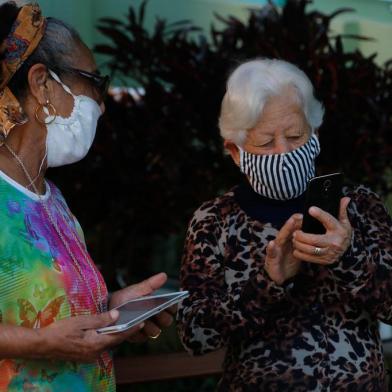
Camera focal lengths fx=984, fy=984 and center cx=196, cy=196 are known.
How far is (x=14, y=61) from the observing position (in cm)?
261

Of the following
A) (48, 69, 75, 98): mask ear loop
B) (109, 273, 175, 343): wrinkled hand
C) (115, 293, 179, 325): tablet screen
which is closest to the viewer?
(115, 293, 179, 325): tablet screen

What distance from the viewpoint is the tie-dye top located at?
97.7 inches

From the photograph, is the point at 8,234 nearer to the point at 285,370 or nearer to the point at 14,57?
the point at 14,57

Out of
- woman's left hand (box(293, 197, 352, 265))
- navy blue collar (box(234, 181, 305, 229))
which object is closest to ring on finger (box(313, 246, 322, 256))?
woman's left hand (box(293, 197, 352, 265))

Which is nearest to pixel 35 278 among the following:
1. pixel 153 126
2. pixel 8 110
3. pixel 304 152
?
pixel 8 110

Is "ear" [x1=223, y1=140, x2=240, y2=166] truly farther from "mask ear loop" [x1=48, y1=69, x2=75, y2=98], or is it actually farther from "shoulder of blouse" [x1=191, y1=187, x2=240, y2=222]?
"mask ear loop" [x1=48, y1=69, x2=75, y2=98]

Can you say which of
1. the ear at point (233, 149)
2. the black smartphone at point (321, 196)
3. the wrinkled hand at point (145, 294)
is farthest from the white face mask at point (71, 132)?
the black smartphone at point (321, 196)

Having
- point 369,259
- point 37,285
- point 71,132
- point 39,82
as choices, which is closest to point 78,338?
point 37,285

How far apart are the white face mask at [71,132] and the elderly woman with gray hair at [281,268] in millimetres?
511

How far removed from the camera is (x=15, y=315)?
2.47 meters

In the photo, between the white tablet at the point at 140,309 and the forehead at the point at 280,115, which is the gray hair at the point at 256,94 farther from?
the white tablet at the point at 140,309

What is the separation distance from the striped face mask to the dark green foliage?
5.37ft

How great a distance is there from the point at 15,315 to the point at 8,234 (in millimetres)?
208

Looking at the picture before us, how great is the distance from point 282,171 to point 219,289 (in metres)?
0.41
